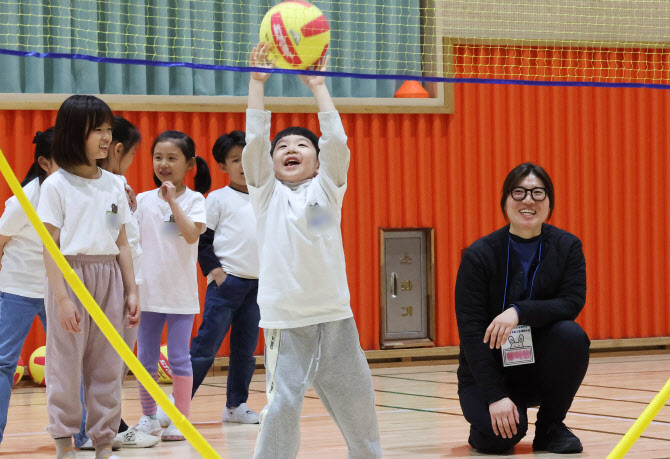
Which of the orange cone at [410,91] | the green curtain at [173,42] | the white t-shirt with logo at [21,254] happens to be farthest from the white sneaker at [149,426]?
the orange cone at [410,91]

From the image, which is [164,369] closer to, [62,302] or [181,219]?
[181,219]

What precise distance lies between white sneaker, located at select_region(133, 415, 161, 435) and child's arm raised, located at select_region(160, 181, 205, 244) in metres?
0.79

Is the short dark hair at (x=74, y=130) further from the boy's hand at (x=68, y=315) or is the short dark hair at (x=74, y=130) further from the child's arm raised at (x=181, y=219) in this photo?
the child's arm raised at (x=181, y=219)

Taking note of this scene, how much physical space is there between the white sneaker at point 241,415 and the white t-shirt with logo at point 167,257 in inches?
23.4

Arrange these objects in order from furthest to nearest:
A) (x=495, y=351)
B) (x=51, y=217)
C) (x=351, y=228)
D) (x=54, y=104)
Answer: (x=351, y=228)
(x=54, y=104)
(x=495, y=351)
(x=51, y=217)

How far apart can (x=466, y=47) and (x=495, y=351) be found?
4031mm

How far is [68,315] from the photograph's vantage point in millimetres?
3391

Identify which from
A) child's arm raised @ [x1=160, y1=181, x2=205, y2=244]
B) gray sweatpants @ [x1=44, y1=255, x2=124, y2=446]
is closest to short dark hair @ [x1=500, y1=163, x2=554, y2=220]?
child's arm raised @ [x1=160, y1=181, x2=205, y2=244]

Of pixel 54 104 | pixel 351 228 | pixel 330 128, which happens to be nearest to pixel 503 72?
pixel 351 228

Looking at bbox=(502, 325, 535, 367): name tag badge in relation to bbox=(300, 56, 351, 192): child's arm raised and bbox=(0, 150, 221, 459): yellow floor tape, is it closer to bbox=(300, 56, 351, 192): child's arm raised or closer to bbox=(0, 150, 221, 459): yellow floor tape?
bbox=(300, 56, 351, 192): child's arm raised

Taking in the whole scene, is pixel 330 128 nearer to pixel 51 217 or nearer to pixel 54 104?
pixel 51 217

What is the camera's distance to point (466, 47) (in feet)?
24.9

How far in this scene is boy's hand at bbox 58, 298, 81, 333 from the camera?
3391 millimetres

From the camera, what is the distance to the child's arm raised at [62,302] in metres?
3.39
